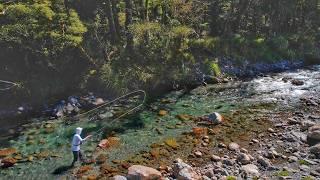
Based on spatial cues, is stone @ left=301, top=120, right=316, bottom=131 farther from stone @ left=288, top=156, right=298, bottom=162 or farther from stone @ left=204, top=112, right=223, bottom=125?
stone @ left=204, top=112, right=223, bottom=125

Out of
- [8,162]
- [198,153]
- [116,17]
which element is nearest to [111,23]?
[116,17]

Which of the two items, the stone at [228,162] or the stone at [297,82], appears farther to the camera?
the stone at [297,82]

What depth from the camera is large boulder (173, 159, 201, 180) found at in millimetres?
16297

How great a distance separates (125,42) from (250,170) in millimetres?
17926

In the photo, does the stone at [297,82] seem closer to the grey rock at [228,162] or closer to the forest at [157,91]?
the forest at [157,91]

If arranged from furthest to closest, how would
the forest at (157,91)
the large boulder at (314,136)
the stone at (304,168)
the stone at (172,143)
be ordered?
the stone at (172,143) < the large boulder at (314,136) < the forest at (157,91) < the stone at (304,168)

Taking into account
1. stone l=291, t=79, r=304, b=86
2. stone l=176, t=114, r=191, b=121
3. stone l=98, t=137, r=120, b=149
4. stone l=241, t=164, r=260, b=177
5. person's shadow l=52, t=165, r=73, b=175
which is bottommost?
stone l=241, t=164, r=260, b=177

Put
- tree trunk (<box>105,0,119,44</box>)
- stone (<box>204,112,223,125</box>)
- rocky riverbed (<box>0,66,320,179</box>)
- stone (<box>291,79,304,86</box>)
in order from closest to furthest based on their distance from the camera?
rocky riverbed (<box>0,66,320,179</box>), stone (<box>204,112,223,125</box>), stone (<box>291,79,304,86</box>), tree trunk (<box>105,0,119,44</box>)

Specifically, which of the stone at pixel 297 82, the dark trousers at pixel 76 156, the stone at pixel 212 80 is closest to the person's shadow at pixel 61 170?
the dark trousers at pixel 76 156

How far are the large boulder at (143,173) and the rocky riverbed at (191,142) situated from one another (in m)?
0.04

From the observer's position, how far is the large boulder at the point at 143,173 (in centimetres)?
1638

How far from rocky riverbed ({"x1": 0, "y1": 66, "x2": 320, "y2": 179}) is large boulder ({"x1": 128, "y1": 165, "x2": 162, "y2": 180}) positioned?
43 mm

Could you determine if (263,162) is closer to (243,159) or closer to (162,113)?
(243,159)

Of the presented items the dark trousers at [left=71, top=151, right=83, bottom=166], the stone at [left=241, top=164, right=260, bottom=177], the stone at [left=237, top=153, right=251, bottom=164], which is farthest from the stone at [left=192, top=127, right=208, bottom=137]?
the dark trousers at [left=71, top=151, right=83, bottom=166]
